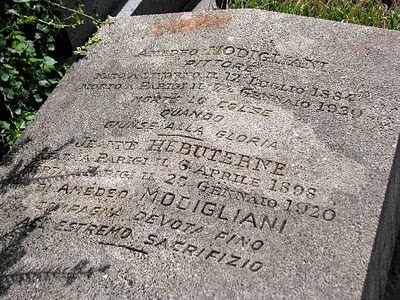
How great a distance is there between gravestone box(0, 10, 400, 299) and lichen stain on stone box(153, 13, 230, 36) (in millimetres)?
11

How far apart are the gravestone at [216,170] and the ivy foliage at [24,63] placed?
0.97 ft

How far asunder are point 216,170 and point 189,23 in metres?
1.04

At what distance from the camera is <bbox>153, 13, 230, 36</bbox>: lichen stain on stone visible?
2887 millimetres

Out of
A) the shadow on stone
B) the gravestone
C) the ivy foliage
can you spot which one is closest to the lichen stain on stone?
the gravestone

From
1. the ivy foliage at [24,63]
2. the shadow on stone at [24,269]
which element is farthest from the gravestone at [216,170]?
the ivy foliage at [24,63]

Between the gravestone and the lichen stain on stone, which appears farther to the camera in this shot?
the lichen stain on stone

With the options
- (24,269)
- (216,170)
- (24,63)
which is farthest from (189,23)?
(24,269)

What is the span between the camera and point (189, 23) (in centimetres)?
294

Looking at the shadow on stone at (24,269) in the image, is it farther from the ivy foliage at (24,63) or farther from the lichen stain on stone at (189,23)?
the lichen stain on stone at (189,23)

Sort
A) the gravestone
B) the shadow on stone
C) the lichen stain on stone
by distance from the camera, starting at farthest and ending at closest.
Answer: the lichen stain on stone
the shadow on stone
the gravestone

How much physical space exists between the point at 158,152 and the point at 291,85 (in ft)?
2.02

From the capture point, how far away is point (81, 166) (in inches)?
93.1

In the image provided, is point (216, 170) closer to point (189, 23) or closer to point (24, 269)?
point (24, 269)

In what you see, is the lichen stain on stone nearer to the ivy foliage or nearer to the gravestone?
the gravestone
